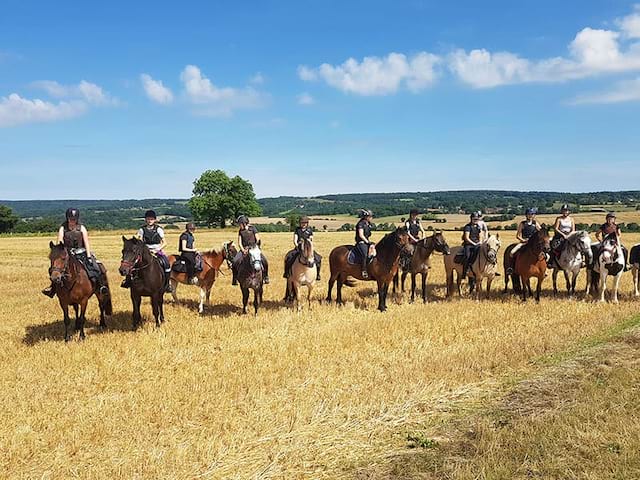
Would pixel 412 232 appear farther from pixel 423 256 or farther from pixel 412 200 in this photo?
pixel 412 200

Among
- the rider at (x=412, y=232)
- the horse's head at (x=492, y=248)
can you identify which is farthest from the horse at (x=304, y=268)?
the horse's head at (x=492, y=248)

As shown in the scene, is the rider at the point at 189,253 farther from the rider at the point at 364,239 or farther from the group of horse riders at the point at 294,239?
the rider at the point at 364,239

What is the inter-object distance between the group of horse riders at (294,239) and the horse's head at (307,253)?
16 cm

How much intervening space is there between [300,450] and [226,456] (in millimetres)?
813

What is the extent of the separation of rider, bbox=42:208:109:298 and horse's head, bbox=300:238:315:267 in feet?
15.4

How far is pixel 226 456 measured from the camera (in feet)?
18.3

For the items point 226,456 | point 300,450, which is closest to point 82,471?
point 226,456

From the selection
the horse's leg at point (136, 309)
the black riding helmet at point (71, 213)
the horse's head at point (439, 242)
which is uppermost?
the black riding helmet at point (71, 213)

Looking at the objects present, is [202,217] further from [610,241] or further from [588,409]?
[588,409]

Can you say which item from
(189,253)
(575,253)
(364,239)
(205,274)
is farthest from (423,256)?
(189,253)

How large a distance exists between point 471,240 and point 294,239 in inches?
211

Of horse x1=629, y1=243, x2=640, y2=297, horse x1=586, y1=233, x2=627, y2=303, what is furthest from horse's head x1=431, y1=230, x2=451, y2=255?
horse x1=629, y1=243, x2=640, y2=297

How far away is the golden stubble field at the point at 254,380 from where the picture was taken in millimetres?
5625

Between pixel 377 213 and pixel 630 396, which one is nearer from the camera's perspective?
pixel 630 396
